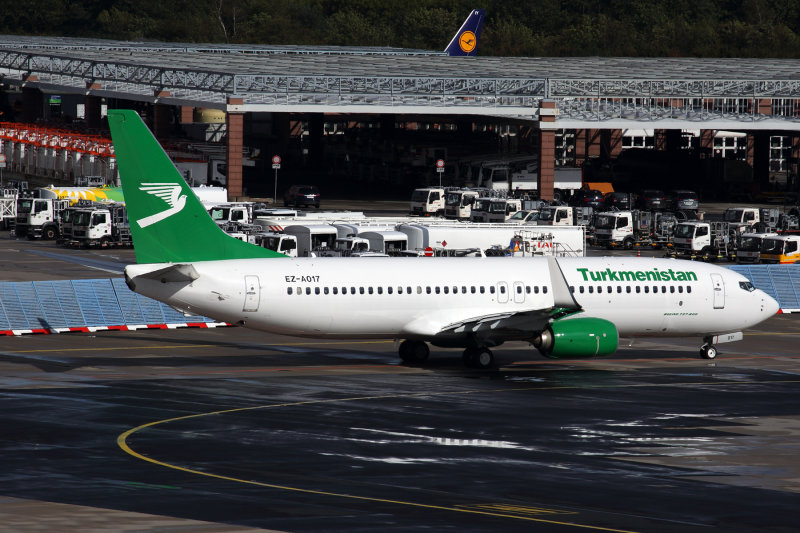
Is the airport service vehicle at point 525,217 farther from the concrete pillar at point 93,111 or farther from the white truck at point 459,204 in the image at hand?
the concrete pillar at point 93,111

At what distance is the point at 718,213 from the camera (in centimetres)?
11900

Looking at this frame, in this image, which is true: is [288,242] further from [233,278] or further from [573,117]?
[573,117]

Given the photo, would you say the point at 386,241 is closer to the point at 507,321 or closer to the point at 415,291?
the point at 415,291

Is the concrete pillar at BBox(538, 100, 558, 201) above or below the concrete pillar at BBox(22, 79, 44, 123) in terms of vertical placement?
below

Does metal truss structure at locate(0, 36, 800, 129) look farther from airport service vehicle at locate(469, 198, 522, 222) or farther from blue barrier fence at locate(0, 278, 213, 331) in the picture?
blue barrier fence at locate(0, 278, 213, 331)

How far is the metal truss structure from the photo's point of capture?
111 meters

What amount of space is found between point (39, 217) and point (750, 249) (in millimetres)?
51293

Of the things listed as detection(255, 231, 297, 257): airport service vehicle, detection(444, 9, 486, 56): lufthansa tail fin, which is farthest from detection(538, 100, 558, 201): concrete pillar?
detection(444, 9, 486, 56): lufthansa tail fin

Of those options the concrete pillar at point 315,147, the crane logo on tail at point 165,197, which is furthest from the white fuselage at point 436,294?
the concrete pillar at point 315,147

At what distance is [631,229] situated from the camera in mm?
96438

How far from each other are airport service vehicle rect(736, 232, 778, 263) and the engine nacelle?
4207 cm

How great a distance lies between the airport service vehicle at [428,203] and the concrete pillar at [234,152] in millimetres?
15246

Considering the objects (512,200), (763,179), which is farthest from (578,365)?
(763,179)

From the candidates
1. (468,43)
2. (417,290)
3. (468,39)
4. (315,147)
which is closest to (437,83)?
(315,147)
